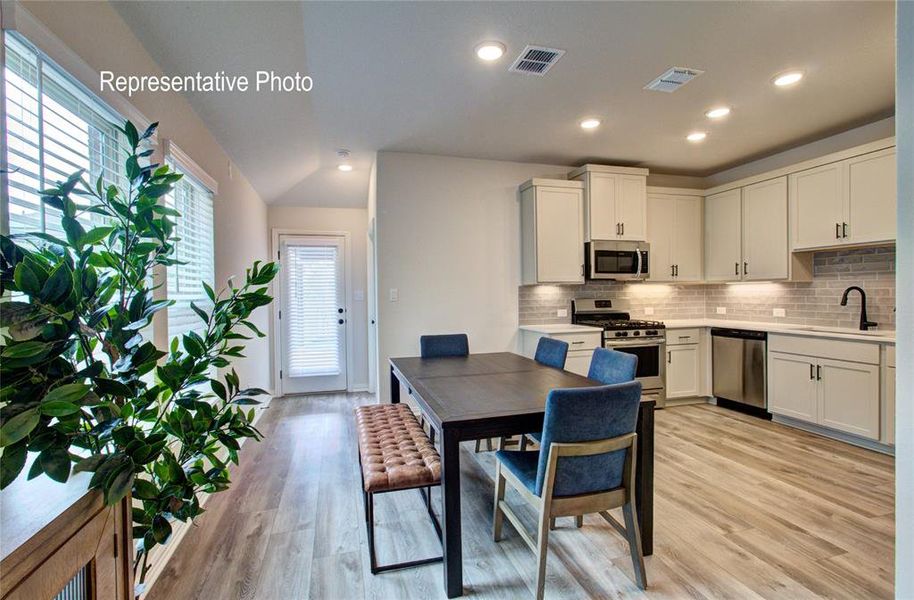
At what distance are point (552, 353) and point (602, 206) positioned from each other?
6.92 ft

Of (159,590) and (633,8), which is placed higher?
(633,8)

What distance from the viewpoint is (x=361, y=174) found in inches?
180

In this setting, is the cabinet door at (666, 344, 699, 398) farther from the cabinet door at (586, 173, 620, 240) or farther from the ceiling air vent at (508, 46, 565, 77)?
the ceiling air vent at (508, 46, 565, 77)

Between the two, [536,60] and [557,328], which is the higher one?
[536,60]

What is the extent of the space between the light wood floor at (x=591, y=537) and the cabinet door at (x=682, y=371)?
1137mm

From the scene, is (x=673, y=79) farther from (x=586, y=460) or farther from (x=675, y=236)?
(x=586, y=460)

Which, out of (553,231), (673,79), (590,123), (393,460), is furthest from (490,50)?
(393,460)

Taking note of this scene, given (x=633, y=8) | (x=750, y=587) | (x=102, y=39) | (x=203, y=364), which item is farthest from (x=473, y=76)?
(x=750, y=587)

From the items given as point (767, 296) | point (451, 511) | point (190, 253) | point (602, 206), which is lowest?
point (451, 511)

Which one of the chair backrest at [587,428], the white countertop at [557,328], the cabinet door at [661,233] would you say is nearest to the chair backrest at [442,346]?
the white countertop at [557,328]

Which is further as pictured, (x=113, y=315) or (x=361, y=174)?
(x=361, y=174)

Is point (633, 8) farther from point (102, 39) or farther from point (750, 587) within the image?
point (750, 587)

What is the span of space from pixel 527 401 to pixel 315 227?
13.8 feet

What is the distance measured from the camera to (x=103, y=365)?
94 cm
